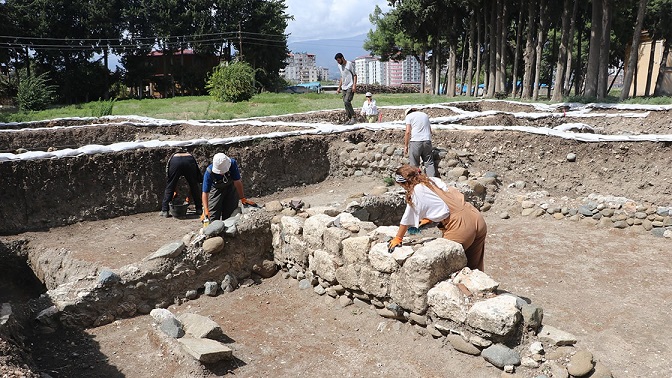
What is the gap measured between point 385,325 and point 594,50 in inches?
834

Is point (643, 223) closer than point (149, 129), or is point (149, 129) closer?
point (643, 223)

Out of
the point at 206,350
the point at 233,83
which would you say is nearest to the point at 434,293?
the point at 206,350

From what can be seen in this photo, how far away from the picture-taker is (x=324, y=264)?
593cm

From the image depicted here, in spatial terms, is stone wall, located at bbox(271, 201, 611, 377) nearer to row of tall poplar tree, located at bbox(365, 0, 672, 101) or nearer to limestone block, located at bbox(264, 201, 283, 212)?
limestone block, located at bbox(264, 201, 283, 212)

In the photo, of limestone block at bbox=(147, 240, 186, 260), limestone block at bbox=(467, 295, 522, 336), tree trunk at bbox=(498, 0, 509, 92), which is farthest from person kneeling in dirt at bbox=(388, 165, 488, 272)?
tree trunk at bbox=(498, 0, 509, 92)

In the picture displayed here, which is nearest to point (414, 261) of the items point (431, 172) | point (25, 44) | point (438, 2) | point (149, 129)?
point (431, 172)

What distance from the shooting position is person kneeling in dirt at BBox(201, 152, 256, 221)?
706cm

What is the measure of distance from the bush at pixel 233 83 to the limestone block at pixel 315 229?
1964 centimetres

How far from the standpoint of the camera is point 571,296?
18.7ft

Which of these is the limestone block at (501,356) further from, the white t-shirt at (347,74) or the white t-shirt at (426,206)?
the white t-shirt at (347,74)

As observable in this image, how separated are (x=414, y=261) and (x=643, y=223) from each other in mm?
4957

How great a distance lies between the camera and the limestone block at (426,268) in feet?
15.4

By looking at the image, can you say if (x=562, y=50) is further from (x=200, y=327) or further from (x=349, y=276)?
(x=200, y=327)

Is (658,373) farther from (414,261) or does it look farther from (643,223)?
(643,223)
